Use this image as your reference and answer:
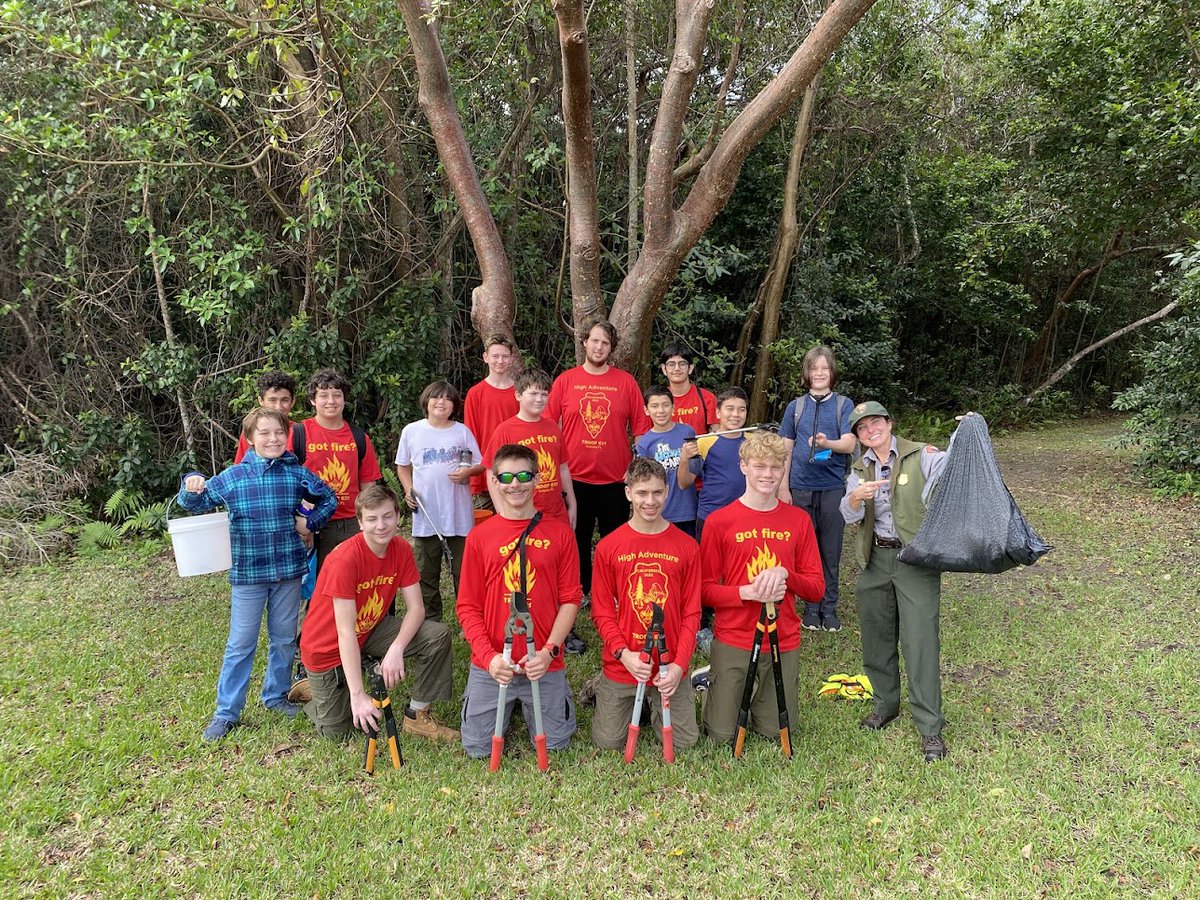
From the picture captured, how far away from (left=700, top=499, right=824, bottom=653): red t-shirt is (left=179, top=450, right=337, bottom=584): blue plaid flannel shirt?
212 centimetres

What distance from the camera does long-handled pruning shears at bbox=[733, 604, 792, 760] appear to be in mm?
3408

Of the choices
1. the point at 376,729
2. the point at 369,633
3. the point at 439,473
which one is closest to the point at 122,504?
the point at 439,473

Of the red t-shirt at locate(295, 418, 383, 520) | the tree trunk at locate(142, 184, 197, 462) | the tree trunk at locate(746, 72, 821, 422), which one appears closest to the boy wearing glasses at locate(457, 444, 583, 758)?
the red t-shirt at locate(295, 418, 383, 520)

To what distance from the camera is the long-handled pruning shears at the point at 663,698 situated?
3.32 metres

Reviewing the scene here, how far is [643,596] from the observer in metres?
3.48

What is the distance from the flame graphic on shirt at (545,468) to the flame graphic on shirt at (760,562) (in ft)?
4.61

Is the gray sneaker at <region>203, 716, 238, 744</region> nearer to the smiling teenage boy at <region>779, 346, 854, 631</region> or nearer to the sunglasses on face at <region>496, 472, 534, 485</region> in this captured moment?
the sunglasses on face at <region>496, 472, 534, 485</region>

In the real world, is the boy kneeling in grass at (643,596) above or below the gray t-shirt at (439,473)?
below

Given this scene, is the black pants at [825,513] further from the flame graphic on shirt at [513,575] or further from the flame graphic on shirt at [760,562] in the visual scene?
the flame graphic on shirt at [513,575]

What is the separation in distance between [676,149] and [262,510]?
3.66 m

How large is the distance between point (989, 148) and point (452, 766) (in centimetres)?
1591

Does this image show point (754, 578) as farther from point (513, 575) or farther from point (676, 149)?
point (676, 149)

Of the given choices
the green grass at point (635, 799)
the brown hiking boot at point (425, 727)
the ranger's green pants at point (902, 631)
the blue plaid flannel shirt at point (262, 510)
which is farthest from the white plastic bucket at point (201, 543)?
the ranger's green pants at point (902, 631)

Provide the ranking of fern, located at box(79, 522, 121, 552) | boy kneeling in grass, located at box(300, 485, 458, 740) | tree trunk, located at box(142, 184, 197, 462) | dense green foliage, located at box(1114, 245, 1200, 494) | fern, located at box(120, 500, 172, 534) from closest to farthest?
boy kneeling in grass, located at box(300, 485, 458, 740) < fern, located at box(79, 522, 121, 552) < fern, located at box(120, 500, 172, 534) < tree trunk, located at box(142, 184, 197, 462) < dense green foliage, located at box(1114, 245, 1200, 494)
